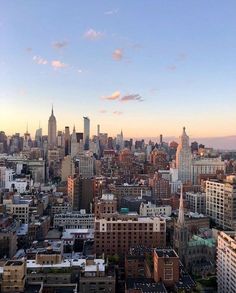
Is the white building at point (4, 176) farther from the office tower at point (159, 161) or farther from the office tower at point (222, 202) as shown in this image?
the office tower at point (159, 161)

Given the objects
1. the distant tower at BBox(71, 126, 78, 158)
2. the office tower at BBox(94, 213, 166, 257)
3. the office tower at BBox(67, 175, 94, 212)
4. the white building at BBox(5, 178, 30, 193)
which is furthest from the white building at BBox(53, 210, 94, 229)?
the distant tower at BBox(71, 126, 78, 158)

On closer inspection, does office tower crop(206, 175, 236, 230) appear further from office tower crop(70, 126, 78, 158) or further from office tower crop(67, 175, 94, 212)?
office tower crop(70, 126, 78, 158)

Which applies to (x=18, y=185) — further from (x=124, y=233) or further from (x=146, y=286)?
(x=146, y=286)

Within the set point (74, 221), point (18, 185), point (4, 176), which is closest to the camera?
point (74, 221)

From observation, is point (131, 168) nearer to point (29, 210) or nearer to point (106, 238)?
point (29, 210)

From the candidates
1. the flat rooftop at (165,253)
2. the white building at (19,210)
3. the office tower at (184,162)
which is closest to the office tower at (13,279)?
the flat rooftop at (165,253)

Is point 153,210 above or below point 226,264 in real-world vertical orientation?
above

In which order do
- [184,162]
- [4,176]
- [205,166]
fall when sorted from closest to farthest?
[4,176]
[184,162]
[205,166]

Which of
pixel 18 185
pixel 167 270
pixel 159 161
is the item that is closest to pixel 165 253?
pixel 167 270
